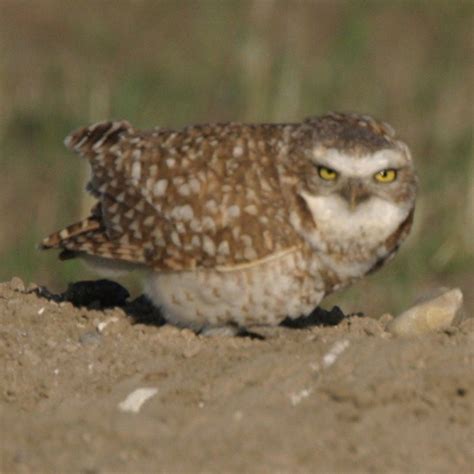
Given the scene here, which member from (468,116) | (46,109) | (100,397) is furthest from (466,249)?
(100,397)

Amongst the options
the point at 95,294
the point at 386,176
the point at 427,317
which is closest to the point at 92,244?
the point at 95,294

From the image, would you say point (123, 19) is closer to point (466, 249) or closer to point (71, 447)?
point (466, 249)

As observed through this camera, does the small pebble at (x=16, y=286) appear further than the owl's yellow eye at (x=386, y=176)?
Yes

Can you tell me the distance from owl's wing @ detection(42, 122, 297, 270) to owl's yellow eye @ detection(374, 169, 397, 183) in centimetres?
39

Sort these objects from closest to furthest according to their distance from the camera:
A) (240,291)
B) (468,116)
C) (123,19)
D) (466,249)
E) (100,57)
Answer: (240,291), (466,249), (468,116), (100,57), (123,19)

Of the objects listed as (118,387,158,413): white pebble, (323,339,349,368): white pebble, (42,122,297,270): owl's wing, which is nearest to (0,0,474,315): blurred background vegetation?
(42,122,297,270): owl's wing

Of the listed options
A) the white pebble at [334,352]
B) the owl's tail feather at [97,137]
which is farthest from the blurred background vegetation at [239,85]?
the white pebble at [334,352]

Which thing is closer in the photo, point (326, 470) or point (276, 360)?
point (326, 470)

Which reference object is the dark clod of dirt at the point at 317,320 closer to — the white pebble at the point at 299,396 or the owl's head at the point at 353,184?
the owl's head at the point at 353,184

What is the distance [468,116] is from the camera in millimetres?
13164

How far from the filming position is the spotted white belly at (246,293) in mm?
6359

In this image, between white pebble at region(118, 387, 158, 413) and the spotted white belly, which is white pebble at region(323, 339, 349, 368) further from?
white pebble at region(118, 387, 158, 413)

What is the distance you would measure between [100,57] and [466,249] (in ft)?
16.7

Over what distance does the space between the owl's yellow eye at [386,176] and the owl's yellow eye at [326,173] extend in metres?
0.17
